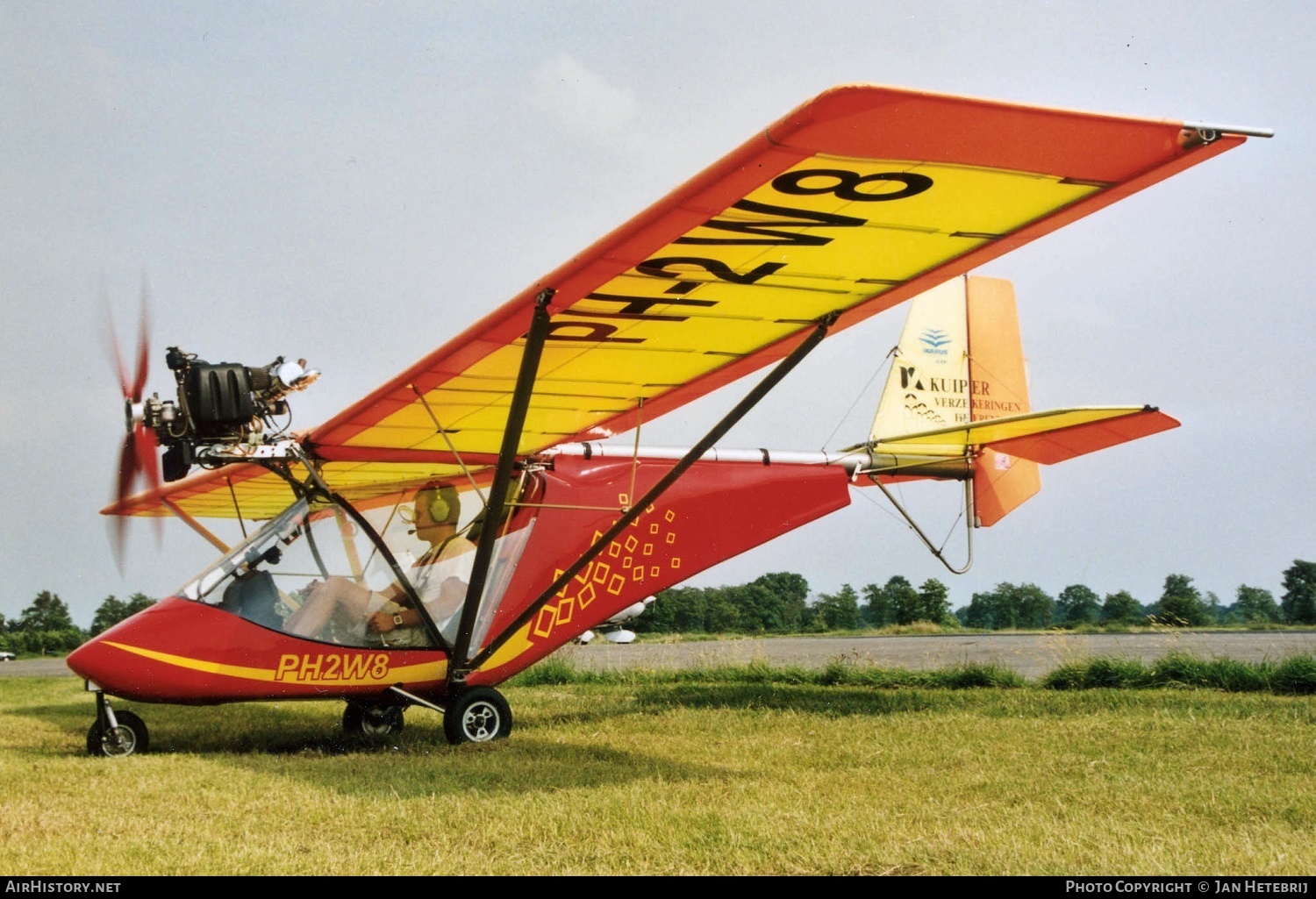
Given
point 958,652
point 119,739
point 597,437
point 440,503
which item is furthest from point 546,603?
point 958,652

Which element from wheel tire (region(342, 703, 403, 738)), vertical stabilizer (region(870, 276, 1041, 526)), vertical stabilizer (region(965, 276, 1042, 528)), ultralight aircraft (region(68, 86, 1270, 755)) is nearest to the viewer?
ultralight aircraft (region(68, 86, 1270, 755))

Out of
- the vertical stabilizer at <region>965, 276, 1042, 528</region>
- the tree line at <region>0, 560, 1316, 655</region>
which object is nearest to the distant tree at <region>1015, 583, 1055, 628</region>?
the tree line at <region>0, 560, 1316, 655</region>

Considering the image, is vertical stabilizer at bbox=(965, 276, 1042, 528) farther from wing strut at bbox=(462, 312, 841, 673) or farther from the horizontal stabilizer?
wing strut at bbox=(462, 312, 841, 673)

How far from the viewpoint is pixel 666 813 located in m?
4.75

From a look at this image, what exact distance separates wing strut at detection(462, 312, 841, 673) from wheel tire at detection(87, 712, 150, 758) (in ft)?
7.24

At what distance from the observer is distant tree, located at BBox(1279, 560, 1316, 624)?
1108 inches

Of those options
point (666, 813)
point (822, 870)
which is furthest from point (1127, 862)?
point (666, 813)

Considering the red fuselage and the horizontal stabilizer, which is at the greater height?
the horizontal stabilizer

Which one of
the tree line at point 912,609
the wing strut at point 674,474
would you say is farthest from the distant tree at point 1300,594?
the wing strut at point 674,474

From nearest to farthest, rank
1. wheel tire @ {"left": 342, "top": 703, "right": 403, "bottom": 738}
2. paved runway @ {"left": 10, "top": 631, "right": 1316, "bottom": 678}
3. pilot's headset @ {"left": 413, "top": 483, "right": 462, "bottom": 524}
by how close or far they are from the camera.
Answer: pilot's headset @ {"left": 413, "top": 483, "right": 462, "bottom": 524} < wheel tire @ {"left": 342, "top": 703, "right": 403, "bottom": 738} < paved runway @ {"left": 10, "top": 631, "right": 1316, "bottom": 678}

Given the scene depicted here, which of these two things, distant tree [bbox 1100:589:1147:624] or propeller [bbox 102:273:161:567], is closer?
propeller [bbox 102:273:161:567]

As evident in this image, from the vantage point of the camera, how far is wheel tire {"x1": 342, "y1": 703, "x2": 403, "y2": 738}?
8.13 m

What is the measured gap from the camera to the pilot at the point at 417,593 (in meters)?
7.27

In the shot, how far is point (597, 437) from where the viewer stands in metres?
8.76
